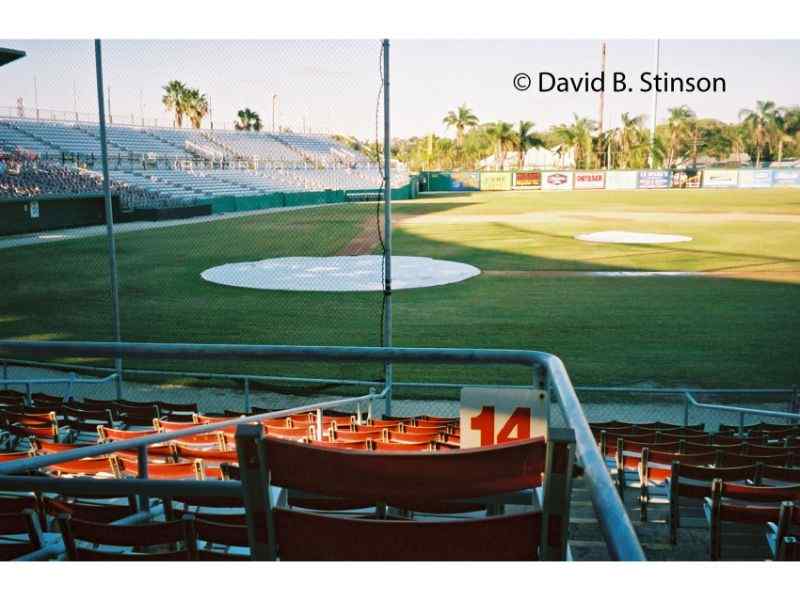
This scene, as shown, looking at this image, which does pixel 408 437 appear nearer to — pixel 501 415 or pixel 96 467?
pixel 96 467

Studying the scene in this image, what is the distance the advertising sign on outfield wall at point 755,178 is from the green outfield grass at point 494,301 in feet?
95.5

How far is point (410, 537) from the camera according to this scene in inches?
60.5

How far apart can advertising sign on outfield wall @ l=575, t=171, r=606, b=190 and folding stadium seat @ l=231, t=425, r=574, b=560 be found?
194 feet

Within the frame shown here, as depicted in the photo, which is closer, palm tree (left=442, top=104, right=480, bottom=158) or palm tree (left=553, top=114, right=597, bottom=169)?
palm tree (left=553, top=114, right=597, bottom=169)

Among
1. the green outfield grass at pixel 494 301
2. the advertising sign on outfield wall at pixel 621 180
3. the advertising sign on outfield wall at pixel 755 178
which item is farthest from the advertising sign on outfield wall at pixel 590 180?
the green outfield grass at pixel 494 301

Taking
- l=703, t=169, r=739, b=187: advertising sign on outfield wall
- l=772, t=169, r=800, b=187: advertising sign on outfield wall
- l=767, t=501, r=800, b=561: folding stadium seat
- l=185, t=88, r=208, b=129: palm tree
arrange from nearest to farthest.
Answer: l=767, t=501, r=800, b=561: folding stadium seat → l=185, t=88, r=208, b=129: palm tree → l=772, t=169, r=800, b=187: advertising sign on outfield wall → l=703, t=169, r=739, b=187: advertising sign on outfield wall

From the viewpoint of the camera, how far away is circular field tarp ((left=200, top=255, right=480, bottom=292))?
57.7ft

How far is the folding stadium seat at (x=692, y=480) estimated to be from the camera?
4375 millimetres

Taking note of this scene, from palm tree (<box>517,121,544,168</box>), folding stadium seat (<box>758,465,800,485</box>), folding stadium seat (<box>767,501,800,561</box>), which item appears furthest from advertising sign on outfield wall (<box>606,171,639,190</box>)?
folding stadium seat (<box>767,501,800,561</box>)

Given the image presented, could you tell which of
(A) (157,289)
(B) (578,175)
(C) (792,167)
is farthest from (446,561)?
(C) (792,167)

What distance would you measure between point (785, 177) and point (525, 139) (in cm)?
2329

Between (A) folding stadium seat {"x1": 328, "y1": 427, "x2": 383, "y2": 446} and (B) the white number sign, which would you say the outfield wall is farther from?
(B) the white number sign

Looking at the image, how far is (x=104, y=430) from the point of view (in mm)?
5508
